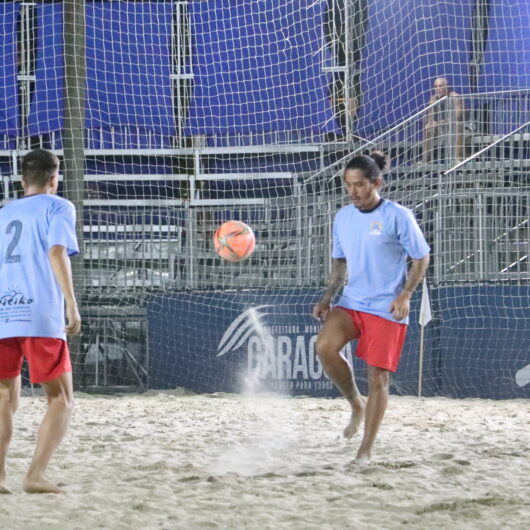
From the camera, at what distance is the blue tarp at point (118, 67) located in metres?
12.3

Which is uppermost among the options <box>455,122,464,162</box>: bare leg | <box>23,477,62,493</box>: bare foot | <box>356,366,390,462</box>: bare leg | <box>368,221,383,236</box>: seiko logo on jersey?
<box>455,122,464,162</box>: bare leg

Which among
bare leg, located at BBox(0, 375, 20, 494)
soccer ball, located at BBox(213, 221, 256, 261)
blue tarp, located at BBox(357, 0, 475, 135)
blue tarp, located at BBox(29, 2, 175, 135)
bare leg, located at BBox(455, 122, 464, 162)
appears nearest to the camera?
bare leg, located at BBox(0, 375, 20, 494)

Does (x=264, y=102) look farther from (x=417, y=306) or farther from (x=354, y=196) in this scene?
(x=354, y=196)

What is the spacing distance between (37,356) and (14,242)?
49 centimetres

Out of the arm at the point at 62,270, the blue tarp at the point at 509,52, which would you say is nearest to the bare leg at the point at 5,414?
the arm at the point at 62,270

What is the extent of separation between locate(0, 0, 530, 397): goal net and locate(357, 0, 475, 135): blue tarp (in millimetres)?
35

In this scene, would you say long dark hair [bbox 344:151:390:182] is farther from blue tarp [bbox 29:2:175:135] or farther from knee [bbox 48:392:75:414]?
blue tarp [bbox 29:2:175:135]

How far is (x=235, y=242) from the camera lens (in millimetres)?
8422

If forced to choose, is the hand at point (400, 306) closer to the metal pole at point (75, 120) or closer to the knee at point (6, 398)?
the knee at point (6, 398)

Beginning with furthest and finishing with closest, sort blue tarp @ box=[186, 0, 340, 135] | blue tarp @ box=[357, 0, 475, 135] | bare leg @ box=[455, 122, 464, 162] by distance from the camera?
blue tarp @ box=[186, 0, 340, 135] → blue tarp @ box=[357, 0, 475, 135] → bare leg @ box=[455, 122, 464, 162]

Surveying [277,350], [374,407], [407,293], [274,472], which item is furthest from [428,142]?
[274,472]

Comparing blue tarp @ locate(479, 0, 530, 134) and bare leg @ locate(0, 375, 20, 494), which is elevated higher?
blue tarp @ locate(479, 0, 530, 134)

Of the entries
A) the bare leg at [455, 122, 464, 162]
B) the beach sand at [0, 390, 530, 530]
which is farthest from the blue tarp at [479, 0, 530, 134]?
the beach sand at [0, 390, 530, 530]

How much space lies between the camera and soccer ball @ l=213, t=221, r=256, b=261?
331 inches
